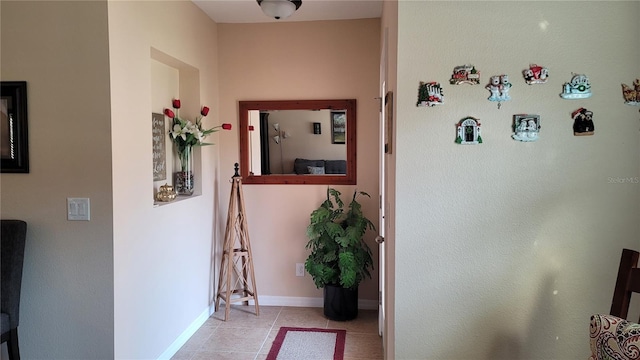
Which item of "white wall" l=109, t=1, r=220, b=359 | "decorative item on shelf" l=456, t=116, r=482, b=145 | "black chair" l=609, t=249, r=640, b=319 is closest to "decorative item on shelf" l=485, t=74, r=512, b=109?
"decorative item on shelf" l=456, t=116, r=482, b=145

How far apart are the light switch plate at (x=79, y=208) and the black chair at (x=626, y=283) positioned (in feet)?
7.36

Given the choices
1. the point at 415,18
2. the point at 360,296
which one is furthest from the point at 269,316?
the point at 415,18

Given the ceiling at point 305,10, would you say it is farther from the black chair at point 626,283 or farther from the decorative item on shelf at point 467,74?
the black chair at point 626,283

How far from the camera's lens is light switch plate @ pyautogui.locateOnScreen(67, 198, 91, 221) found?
215 centimetres

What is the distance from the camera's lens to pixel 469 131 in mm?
Answer: 1725

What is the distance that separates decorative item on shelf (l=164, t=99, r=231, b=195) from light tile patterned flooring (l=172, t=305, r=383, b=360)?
42.0 inches

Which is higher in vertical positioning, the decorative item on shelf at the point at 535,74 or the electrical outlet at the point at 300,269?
the decorative item on shelf at the point at 535,74

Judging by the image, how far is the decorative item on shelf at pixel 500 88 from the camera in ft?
5.58

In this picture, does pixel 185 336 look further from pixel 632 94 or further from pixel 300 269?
pixel 632 94

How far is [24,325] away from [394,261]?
1.89 m

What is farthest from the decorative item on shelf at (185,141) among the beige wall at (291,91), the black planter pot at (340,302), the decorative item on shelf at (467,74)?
the decorative item on shelf at (467,74)

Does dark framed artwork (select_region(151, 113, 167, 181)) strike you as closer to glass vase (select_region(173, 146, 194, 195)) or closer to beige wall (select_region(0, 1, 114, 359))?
glass vase (select_region(173, 146, 194, 195))

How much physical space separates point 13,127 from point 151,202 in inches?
30.2

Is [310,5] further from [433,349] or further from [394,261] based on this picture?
[433,349]
